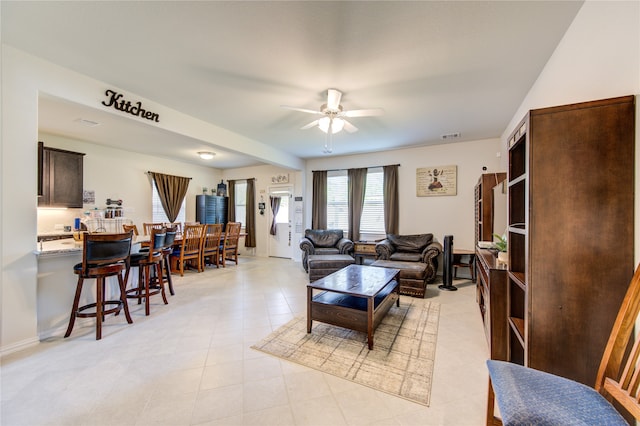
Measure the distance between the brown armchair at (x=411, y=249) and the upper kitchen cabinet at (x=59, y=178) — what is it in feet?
18.9

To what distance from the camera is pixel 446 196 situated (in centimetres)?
508

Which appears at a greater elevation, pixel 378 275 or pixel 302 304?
pixel 378 275

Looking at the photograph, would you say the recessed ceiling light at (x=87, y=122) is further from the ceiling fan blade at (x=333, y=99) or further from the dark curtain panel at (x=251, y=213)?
the ceiling fan blade at (x=333, y=99)

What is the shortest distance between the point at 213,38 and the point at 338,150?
378 centimetres

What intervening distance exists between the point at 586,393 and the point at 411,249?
392 cm

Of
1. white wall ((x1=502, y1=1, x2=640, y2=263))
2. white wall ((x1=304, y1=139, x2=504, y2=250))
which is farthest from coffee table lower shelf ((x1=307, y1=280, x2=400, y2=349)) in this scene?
white wall ((x1=304, y1=139, x2=504, y2=250))

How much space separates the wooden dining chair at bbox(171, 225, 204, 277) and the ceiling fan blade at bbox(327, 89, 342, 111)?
12.0 ft

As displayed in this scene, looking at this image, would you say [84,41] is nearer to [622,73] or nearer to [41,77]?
[41,77]

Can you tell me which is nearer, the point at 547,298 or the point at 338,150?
the point at 547,298

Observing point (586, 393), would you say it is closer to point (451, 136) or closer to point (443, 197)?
point (451, 136)

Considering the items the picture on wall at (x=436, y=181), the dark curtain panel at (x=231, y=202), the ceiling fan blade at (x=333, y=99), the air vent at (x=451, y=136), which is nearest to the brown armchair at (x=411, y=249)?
the picture on wall at (x=436, y=181)

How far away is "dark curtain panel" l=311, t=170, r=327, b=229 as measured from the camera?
6254 millimetres

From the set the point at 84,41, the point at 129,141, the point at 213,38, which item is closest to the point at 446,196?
the point at 213,38

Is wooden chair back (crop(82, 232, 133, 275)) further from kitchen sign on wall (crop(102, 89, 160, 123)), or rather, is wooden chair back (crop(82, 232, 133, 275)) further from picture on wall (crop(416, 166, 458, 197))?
picture on wall (crop(416, 166, 458, 197))
